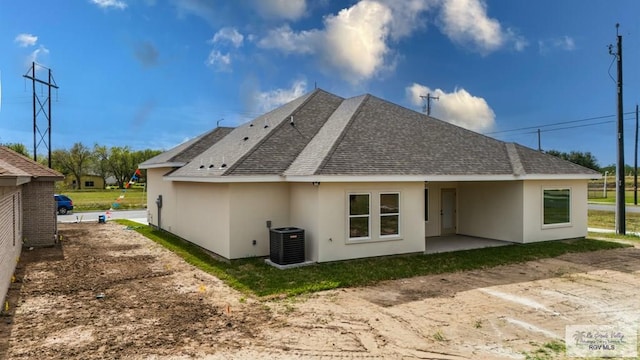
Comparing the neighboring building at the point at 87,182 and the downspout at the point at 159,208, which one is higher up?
the neighboring building at the point at 87,182

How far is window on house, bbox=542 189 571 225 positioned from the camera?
14844 millimetres

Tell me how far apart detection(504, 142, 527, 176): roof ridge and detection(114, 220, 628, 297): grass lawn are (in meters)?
2.61

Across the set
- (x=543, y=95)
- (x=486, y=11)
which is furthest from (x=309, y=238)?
(x=543, y=95)

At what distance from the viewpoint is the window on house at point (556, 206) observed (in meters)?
14.8

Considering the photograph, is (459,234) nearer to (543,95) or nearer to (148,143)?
(543,95)

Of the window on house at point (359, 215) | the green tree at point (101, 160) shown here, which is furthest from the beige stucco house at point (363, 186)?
the green tree at point (101, 160)

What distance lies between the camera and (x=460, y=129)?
16.5 meters

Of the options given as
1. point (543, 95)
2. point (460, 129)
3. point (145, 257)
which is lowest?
point (145, 257)

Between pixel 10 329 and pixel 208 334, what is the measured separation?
129 inches

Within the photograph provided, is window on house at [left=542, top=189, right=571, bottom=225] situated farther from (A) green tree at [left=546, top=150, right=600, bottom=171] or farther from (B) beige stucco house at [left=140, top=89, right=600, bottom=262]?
(A) green tree at [left=546, top=150, right=600, bottom=171]

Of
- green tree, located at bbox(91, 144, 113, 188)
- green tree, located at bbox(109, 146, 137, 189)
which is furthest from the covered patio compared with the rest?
green tree, located at bbox(91, 144, 113, 188)

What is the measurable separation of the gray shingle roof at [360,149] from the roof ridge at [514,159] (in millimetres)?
33

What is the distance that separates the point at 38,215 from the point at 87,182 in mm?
69615

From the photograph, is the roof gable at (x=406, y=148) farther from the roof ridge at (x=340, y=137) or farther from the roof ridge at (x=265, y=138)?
the roof ridge at (x=265, y=138)
